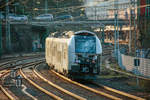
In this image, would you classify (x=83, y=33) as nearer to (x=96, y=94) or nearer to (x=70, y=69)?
(x=70, y=69)

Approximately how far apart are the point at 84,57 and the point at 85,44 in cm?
88

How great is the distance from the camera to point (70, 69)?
1933cm

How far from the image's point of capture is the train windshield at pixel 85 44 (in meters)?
19.5

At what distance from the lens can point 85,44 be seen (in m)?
19.7

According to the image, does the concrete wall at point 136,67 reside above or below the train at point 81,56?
below

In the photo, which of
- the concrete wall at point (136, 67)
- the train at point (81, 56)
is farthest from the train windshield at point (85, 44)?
the concrete wall at point (136, 67)

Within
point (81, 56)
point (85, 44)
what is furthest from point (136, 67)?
point (81, 56)

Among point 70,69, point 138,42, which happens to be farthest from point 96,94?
point 138,42

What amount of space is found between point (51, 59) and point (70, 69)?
634 centimetres

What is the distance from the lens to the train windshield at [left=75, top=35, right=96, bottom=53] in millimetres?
19516

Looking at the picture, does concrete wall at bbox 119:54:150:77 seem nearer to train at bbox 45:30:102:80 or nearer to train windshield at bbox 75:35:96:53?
train at bbox 45:30:102:80

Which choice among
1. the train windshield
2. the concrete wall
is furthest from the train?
the concrete wall

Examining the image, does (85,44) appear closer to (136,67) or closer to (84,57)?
(84,57)

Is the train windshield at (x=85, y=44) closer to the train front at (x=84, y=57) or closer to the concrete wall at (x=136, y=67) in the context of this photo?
the train front at (x=84, y=57)
